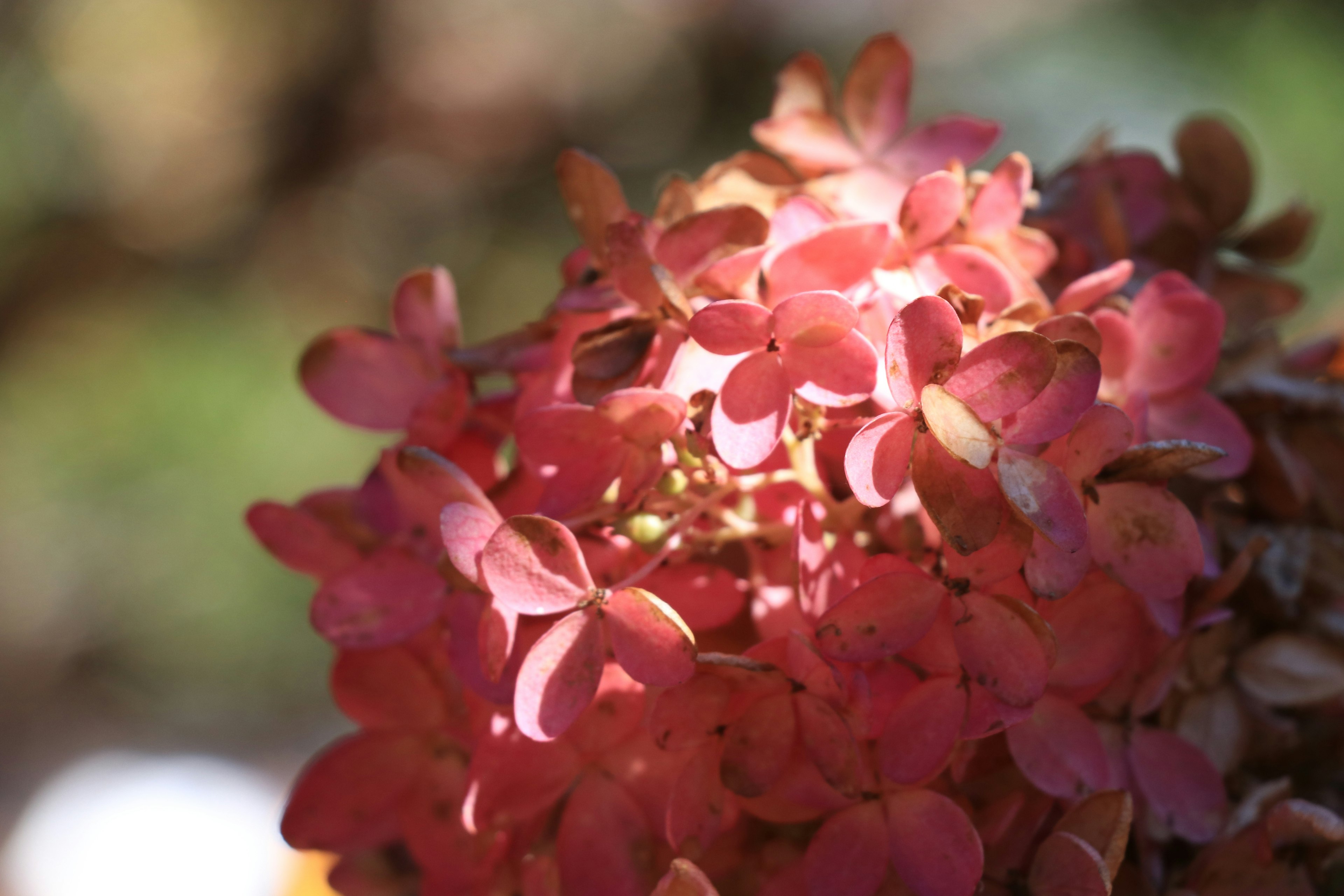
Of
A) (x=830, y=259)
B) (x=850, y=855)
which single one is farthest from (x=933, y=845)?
(x=830, y=259)

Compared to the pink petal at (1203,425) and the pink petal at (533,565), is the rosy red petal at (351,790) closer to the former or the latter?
the pink petal at (533,565)

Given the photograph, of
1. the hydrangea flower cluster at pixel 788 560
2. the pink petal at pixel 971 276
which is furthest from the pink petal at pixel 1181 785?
the pink petal at pixel 971 276

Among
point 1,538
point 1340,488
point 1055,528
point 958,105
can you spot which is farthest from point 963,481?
point 1,538

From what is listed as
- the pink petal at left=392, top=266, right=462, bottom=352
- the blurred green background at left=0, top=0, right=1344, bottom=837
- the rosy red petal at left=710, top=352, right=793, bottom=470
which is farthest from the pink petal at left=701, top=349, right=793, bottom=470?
the blurred green background at left=0, top=0, right=1344, bottom=837

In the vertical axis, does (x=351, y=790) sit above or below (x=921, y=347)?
below

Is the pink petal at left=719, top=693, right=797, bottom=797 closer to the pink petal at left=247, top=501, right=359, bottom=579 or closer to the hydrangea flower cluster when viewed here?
the hydrangea flower cluster

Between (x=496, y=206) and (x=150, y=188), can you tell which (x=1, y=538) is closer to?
(x=150, y=188)

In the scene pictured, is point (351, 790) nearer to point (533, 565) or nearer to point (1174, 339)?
point (533, 565)
